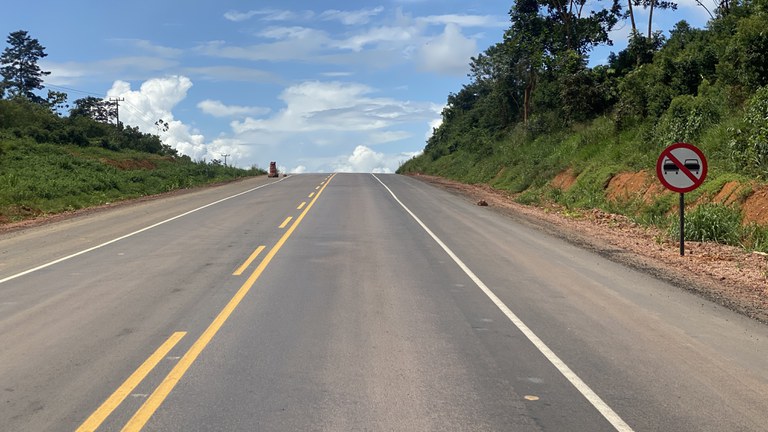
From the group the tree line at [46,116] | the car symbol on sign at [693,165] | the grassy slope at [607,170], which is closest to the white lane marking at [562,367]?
the car symbol on sign at [693,165]

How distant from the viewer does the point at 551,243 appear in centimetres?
1370

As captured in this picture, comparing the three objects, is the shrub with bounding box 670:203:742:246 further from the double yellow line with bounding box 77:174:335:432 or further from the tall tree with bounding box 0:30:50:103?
the tall tree with bounding box 0:30:50:103

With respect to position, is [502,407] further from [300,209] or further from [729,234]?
[300,209]

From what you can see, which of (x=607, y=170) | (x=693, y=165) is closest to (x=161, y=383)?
(x=693, y=165)

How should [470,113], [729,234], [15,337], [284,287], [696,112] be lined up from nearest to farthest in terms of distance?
[15,337]
[284,287]
[729,234]
[696,112]
[470,113]

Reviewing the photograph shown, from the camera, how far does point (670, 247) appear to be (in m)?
12.8

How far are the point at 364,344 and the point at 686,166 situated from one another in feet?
28.4

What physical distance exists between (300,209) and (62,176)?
1565 centimetres

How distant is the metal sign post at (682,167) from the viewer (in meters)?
11.6

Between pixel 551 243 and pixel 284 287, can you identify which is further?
pixel 551 243

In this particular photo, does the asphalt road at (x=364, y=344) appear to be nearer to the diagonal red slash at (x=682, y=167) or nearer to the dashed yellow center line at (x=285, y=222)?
the diagonal red slash at (x=682, y=167)

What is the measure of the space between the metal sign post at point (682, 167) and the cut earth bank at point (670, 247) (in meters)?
0.95

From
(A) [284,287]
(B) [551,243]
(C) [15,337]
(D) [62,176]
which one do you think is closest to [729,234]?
(B) [551,243]

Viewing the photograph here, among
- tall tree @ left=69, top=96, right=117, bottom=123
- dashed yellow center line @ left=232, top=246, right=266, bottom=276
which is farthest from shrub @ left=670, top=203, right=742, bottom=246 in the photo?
tall tree @ left=69, top=96, right=117, bottom=123
